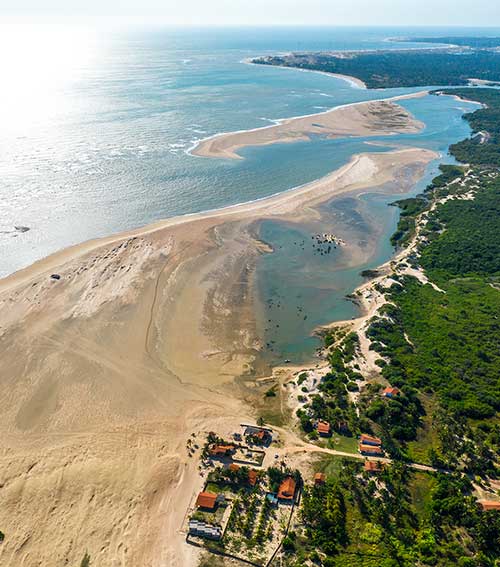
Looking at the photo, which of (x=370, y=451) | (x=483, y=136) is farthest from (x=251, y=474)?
(x=483, y=136)

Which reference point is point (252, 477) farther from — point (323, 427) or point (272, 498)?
point (323, 427)

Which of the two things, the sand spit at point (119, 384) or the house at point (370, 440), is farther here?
the house at point (370, 440)

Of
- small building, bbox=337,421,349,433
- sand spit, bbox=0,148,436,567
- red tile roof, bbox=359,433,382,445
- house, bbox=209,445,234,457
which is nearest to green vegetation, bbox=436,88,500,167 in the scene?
sand spit, bbox=0,148,436,567

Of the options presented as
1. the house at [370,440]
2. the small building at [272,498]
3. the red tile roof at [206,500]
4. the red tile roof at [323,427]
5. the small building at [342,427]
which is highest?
the red tile roof at [206,500]

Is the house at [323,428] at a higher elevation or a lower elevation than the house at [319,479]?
lower

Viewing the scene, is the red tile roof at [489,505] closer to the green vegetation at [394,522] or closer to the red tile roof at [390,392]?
the green vegetation at [394,522]

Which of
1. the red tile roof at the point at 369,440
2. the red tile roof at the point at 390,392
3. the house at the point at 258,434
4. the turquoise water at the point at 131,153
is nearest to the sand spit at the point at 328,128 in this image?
the turquoise water at the point at 131,153

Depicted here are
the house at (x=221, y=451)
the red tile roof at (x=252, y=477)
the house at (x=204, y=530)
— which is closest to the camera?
the house at (x=204, y=530)

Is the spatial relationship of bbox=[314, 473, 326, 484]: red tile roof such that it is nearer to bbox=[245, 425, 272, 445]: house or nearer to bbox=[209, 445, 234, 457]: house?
bbox=[245, 425, 272, 445]: house
